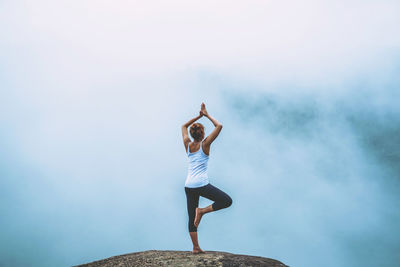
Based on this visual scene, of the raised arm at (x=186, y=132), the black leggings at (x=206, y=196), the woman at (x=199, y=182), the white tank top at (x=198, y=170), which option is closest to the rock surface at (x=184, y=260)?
the woman at (x=199, y=182)

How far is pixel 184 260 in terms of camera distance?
303 inches

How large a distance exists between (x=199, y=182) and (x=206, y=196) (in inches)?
13.5

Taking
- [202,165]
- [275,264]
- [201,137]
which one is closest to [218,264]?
[275,264]

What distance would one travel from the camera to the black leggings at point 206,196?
7.55 m

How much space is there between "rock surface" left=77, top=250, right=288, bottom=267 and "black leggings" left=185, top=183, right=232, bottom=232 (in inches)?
26.9

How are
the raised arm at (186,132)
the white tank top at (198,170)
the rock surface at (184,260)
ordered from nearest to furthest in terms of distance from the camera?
the rock surface at (184,260)
the white tank top at (198,170)
the raised arm at (186,132)

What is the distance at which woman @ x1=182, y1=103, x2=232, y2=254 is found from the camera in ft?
24.8

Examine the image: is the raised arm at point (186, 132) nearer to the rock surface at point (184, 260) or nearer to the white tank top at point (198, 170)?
the white tank top at point (198, 170)

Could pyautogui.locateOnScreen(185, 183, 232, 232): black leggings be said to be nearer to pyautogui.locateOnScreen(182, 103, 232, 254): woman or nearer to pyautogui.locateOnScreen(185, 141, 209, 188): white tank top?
pyautogui.locateOnScreen(182, 103, 232, 254): woman

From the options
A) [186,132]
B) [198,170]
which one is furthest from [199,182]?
[186,132]

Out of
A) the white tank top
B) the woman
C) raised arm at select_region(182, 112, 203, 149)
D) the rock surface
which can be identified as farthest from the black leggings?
raised arm at select_region(182, 112, 203, 149)

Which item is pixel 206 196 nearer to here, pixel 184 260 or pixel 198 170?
pixel 198 170

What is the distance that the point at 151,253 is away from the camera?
→ 907 cm

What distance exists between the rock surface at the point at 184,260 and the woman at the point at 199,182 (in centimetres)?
52
